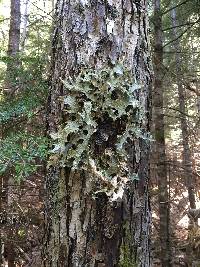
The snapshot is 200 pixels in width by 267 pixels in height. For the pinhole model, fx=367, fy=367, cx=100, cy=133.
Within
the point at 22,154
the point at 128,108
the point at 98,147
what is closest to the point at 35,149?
the point at 22,154

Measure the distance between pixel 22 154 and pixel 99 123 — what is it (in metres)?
0.45

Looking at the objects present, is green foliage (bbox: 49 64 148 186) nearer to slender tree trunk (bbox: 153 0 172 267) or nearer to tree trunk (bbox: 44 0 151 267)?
tree trunk (bbox: 44 0 151 267)

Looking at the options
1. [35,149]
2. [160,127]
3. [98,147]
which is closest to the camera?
[98,147]

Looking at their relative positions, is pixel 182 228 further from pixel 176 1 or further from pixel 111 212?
pixel 111 212

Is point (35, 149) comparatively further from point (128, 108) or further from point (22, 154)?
point (128, 108)

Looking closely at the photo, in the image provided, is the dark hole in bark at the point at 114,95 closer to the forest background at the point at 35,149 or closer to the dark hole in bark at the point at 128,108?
the dark hole in bark at the point at 128,108

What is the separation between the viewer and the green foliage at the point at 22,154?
157 cm

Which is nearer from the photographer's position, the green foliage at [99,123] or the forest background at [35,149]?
the green foliage at [99,123]

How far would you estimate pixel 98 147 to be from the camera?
1.42 meters

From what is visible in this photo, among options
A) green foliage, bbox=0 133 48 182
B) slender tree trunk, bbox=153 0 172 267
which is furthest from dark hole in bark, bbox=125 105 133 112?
slender tree trunk, bbox=153 0 172 267

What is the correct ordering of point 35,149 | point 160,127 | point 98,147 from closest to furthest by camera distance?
point 98,147, point 35,149, point 160,127

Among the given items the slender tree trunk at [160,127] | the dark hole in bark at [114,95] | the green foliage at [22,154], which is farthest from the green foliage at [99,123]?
the slender tree trunk at [160,127]

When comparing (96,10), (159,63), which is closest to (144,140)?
(96,10)

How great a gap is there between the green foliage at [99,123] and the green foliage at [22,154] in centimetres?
14
